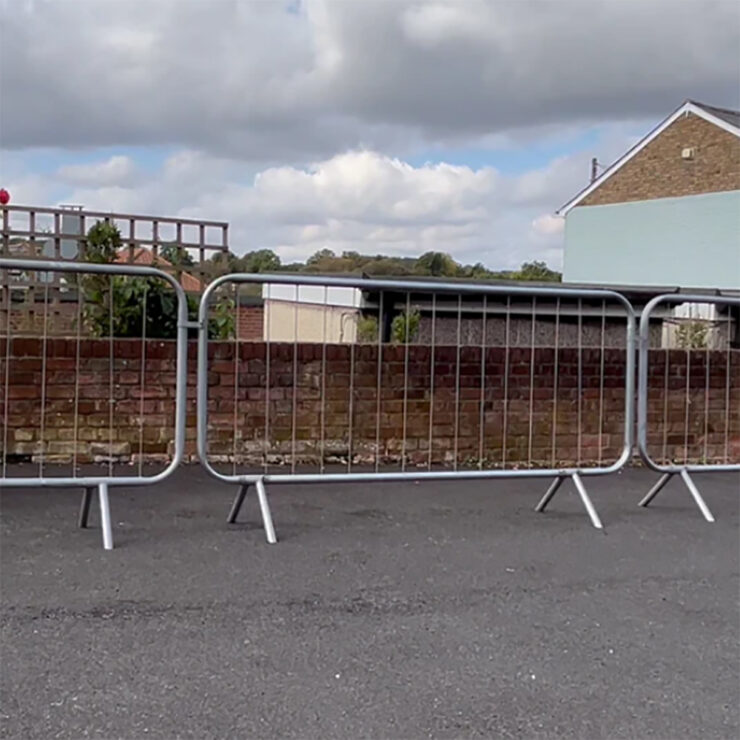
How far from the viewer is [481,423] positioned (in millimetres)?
6543

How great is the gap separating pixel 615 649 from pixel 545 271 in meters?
30.2

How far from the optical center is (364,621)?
134 inches

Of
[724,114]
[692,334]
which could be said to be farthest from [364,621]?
[724,114]

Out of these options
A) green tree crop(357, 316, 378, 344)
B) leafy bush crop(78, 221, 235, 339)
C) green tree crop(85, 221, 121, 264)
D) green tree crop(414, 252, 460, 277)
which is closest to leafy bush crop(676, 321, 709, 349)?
green tree crop(357, 316, 378, 344)

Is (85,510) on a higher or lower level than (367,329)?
lower

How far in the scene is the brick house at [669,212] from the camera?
26.4m

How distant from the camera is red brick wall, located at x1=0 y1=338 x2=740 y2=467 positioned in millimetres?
5855

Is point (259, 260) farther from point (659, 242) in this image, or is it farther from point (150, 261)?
point (659, 242)

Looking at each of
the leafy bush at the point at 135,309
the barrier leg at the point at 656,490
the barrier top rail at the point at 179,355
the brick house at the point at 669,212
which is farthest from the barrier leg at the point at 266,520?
the brick house at the point at 669,212

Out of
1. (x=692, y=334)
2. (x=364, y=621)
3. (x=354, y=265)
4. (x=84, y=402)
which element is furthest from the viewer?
(x=354, y=265)

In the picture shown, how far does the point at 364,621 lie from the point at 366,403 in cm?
311

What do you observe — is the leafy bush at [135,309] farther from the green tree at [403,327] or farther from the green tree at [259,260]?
the green tree at [259,260]

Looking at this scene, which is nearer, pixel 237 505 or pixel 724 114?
pixel 237 505

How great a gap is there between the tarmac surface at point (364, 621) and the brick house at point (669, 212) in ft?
76.4
